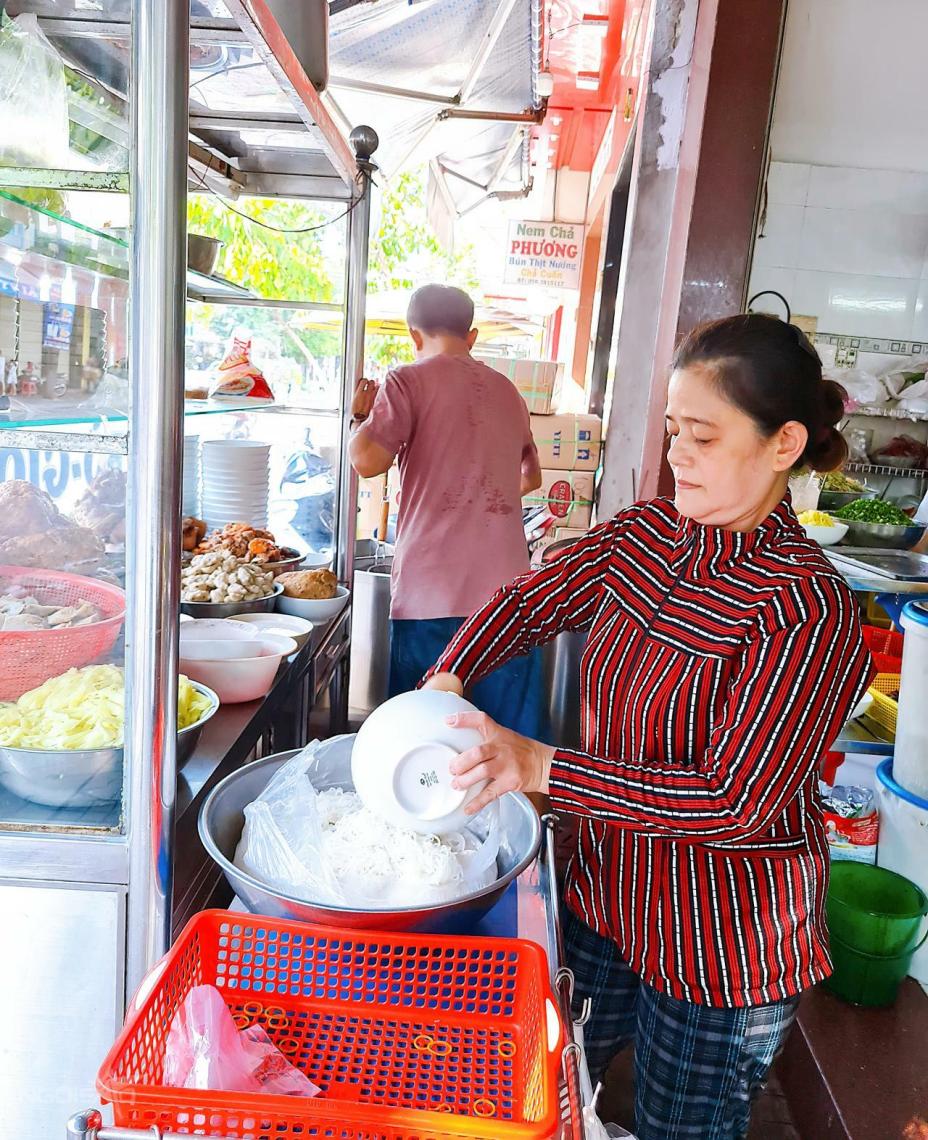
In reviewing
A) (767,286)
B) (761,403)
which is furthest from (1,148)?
(767,286)

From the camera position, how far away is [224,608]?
230cm

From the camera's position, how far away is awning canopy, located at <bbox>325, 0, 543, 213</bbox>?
356cm

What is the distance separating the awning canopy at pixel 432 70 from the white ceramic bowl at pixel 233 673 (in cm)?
228

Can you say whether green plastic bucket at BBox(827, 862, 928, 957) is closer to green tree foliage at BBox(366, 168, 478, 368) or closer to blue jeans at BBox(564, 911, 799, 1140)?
blue jeans at BBox(564, 911, 799, 1140)

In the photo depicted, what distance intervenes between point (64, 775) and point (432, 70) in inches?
151

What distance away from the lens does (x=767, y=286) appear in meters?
3.83

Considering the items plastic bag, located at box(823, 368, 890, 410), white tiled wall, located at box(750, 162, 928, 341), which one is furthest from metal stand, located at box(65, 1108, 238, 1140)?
plastic bag, located at box(823, 368, 890, 410)

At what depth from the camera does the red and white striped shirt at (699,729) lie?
4.15 feet

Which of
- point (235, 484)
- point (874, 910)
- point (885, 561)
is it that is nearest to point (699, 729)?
point (874, 910)

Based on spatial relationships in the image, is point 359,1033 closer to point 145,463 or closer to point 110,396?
point 145,463

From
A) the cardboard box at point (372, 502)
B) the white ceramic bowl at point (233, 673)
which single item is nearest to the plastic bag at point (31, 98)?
the white ceramic bowl at point (233, 673)

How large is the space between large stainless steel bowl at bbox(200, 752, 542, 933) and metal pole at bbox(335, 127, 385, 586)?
72.4 inches

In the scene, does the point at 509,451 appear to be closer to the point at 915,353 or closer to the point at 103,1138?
the point at 915,353

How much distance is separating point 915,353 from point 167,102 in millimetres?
3721
